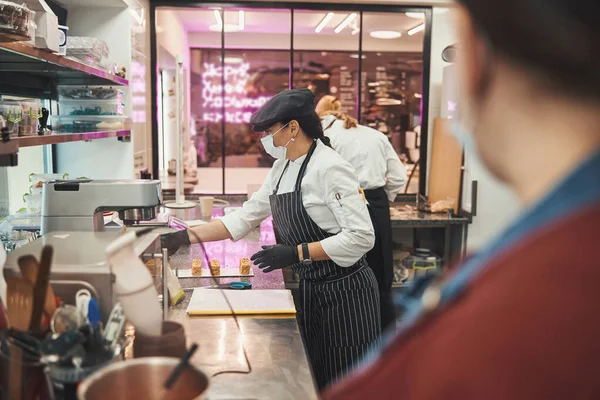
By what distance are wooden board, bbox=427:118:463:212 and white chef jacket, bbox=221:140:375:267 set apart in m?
2.78

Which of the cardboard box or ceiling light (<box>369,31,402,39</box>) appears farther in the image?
ceiling light (<box>369,31,402,39</box>)

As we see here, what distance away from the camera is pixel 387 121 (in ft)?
20.4

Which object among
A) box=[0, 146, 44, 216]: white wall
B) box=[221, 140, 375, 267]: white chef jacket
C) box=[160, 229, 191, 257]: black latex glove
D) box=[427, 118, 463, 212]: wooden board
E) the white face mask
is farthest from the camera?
box=[427, 118, 463, 212]: wooden board

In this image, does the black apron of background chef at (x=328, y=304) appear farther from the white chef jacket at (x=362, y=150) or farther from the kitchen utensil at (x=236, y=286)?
the white chef jacket at (x=362, y=150)

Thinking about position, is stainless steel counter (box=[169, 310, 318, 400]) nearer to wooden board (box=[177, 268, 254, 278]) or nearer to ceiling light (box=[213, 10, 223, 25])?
wooden board (box=[177, 268, 254, 278])

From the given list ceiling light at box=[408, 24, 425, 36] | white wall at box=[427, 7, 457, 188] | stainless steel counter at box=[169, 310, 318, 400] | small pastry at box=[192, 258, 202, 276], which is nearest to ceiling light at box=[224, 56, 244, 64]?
ceiling light at box=[408, 24, 425, 36]

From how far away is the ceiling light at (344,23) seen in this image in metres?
5.95

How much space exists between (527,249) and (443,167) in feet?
16.6

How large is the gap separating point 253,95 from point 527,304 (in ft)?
21.2

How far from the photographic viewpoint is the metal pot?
3.27 feet

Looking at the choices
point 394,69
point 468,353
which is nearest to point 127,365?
point 468,353

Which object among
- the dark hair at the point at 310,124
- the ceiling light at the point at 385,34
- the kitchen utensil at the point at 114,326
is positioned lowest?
the kitchen utensil at the point at 114,326

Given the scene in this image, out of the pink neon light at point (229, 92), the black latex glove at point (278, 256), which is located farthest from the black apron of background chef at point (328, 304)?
the pink neon light at point (229, 92)

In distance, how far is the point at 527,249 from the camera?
0.52 meters
